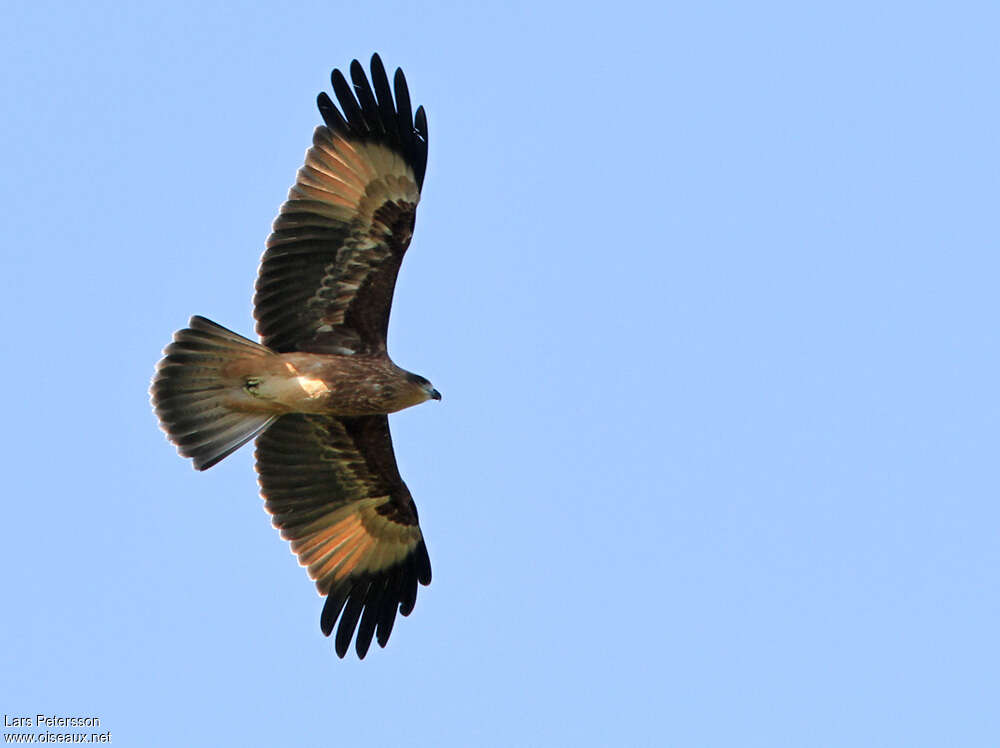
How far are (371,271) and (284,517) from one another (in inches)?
74.6

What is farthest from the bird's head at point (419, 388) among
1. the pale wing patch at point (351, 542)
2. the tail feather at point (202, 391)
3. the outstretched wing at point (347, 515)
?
the pale wing patch at point (351, 542)

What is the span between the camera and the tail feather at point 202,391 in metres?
10.7

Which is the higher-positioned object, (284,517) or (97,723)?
(284,517)

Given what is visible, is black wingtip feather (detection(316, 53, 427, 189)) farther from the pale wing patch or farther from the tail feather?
the pale wing patch

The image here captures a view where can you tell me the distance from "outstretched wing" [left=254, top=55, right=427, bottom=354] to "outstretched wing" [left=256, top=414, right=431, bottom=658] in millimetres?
795

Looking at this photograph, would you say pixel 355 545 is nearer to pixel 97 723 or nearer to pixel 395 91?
pixel 97 723

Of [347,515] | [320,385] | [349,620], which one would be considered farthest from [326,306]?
[349,620]

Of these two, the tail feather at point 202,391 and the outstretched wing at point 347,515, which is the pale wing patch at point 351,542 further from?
the tail feather at point 202,391

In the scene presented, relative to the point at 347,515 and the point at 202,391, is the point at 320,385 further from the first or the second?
the point at 347,515

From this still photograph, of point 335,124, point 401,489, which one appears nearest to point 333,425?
point 401,489

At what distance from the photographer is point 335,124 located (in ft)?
34.8

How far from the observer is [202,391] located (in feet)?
35.3

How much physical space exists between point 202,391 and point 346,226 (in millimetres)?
1388

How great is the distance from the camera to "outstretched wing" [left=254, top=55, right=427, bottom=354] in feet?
34.8
